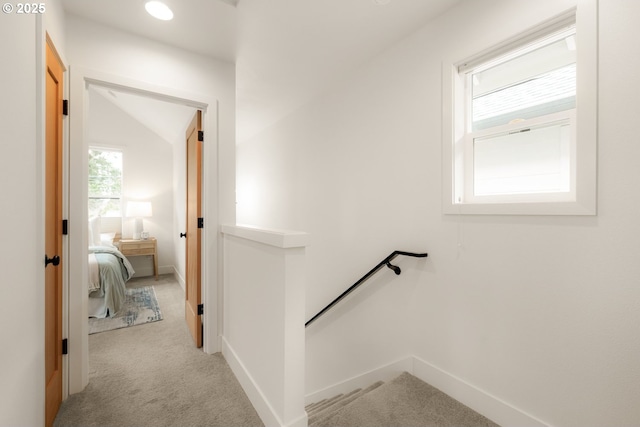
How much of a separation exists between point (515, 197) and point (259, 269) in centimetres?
156

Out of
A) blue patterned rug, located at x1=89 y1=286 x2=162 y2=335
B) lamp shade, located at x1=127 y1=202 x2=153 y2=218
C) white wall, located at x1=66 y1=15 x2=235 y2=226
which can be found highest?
white wall, located at x1=66 y1=15 x2=235 y2=226

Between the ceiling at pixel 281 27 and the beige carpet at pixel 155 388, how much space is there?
8.23 ft

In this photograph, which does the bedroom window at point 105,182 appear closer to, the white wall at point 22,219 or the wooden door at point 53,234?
the wooden door at point 53,234

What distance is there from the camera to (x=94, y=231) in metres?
4.75

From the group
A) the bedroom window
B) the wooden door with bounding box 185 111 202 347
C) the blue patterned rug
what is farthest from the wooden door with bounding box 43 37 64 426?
the bedroom window

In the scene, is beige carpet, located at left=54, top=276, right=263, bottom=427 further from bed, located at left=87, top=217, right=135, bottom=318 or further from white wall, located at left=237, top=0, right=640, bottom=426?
white wall, located at left=237, top=0, right=640, bottom=426

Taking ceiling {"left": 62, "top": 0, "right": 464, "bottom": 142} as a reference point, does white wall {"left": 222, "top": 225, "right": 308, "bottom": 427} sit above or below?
below

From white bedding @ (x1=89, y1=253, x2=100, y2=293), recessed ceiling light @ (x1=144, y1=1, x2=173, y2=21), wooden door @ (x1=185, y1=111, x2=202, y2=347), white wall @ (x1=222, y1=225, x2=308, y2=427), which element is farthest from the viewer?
white bedding @ (x1=89, y1=253, x2=100, y2=293)

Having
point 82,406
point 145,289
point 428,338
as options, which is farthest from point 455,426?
point 145,289

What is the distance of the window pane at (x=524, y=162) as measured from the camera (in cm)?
150

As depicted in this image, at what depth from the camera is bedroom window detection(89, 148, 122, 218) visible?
5090 mm

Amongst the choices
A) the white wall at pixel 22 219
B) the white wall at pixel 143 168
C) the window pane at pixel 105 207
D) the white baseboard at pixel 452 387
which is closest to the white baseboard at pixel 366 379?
the white baseboard at pixel 452 387

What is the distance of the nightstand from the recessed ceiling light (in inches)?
157

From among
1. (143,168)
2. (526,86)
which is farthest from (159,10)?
(143,168)
